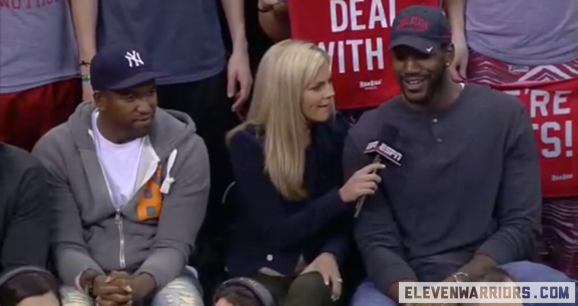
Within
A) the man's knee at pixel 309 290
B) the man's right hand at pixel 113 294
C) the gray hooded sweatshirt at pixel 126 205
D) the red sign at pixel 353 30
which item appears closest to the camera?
the man's right hand at pixel 113 294

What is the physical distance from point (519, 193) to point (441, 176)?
0.28 metres

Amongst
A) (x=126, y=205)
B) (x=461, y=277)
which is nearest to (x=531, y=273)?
(x=461, y=277)

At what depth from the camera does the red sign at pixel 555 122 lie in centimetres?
596

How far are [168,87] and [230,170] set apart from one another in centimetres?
43

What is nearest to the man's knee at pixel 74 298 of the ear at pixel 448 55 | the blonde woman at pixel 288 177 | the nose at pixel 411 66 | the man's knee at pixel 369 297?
the blonde woman at pixel 288 177

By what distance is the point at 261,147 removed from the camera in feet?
18.5

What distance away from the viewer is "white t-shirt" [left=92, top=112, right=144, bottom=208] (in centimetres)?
559

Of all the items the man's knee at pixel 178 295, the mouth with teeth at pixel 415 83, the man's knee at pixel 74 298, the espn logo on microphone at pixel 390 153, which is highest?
the mouth with teeth at pixel 415 83

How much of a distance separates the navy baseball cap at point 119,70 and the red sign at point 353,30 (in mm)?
709

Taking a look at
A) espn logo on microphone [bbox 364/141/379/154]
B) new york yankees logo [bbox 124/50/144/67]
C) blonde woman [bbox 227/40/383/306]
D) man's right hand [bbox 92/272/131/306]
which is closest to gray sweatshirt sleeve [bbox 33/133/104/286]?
man's right hand [bbox 92/272/131/306]

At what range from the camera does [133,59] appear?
18.1 ft

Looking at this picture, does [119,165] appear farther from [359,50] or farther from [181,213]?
[359,50]

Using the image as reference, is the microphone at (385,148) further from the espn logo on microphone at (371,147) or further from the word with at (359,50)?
the word with at (359,50)

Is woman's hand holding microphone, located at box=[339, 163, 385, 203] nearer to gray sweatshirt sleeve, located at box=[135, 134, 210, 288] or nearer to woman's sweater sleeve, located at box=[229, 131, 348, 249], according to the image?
woman's sweater sleeve, located at box=[229, 131, 348, 249]
